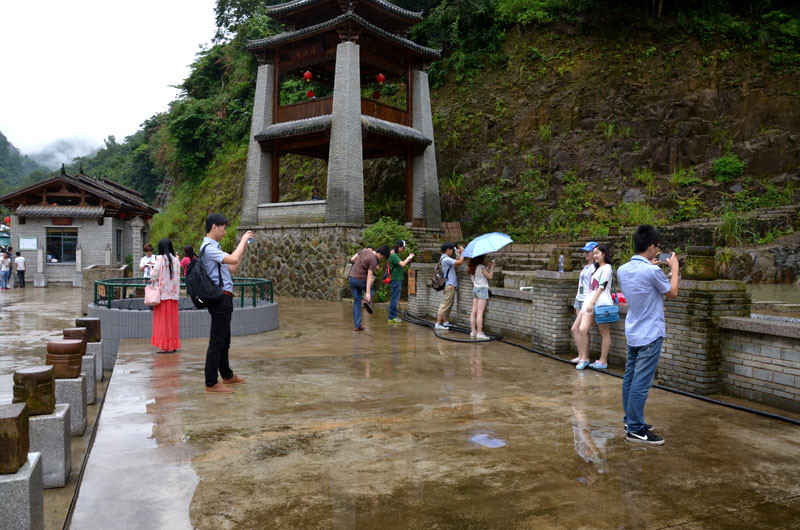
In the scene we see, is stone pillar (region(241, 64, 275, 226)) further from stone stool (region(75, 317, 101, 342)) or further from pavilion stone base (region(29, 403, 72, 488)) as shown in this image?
pavilion stone base (region(29, 403, 72, 488))

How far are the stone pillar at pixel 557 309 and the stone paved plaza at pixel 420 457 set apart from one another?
136 centimetres

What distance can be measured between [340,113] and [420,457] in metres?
16.9

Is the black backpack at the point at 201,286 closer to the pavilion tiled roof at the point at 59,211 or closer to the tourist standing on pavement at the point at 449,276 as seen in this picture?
the tourist standing on pavement at the point at 449,276

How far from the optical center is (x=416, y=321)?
1291 cm

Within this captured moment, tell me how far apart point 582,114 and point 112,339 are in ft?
67.7

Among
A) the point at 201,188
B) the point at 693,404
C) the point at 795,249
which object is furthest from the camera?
the point at 201,188

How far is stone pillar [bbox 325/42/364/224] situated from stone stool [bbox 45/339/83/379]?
1468 centimetres

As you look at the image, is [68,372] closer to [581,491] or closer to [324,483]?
[324,483]

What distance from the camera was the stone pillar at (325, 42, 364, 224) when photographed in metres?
19.8

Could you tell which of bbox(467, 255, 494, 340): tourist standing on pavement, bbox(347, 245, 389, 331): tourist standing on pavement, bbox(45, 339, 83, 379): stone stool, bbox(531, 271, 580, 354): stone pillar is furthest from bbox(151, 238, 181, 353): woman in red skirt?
bbox(531, 271, 580, 354): stone pillar

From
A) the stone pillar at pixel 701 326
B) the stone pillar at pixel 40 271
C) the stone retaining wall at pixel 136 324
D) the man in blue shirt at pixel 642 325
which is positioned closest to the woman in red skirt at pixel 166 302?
the stone retaining wall at pixel 136 324

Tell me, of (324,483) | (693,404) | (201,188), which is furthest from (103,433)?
(201,188)

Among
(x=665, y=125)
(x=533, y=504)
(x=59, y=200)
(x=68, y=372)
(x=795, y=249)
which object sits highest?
(x=665, y=125)

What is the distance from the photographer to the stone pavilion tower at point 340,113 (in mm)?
19891
